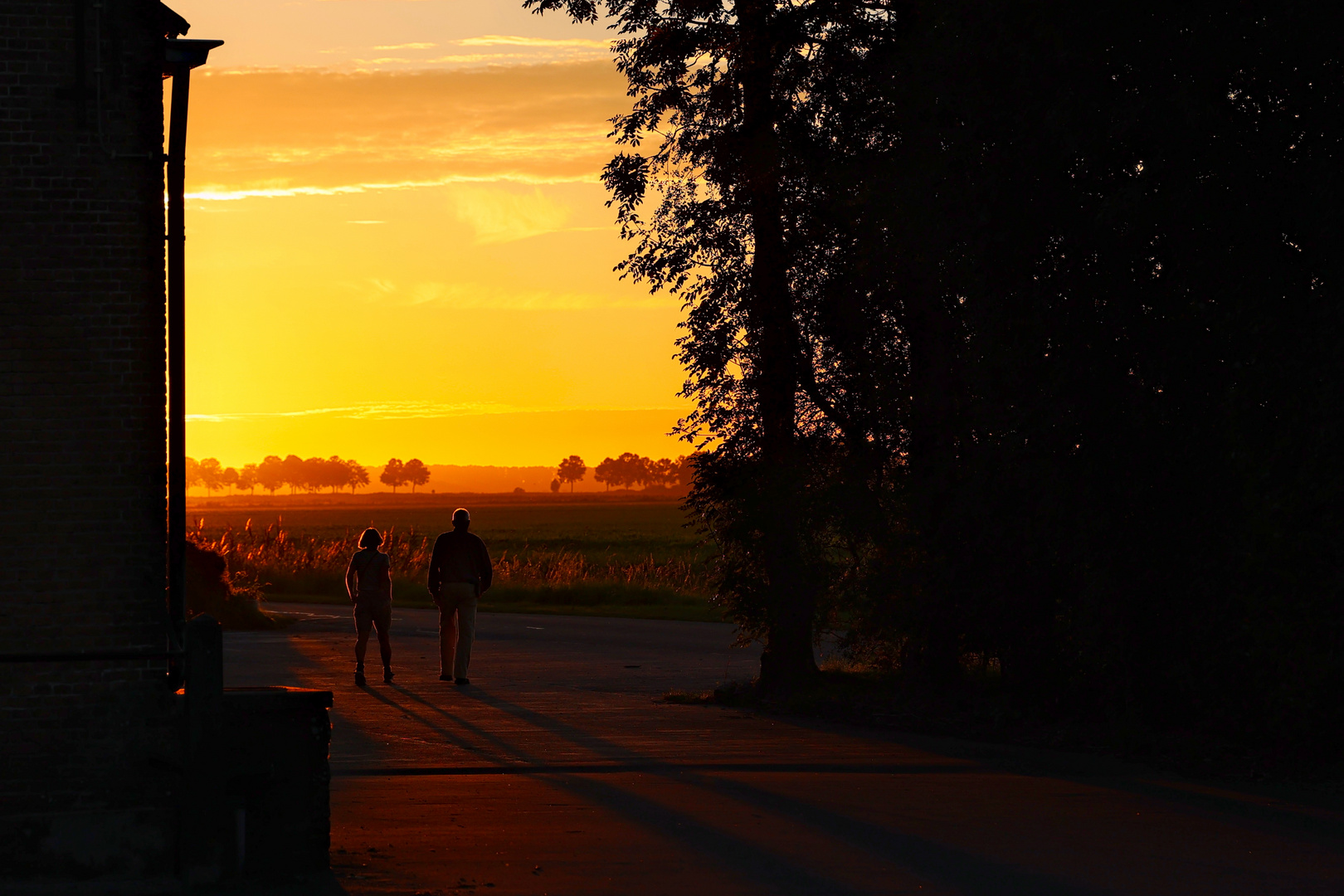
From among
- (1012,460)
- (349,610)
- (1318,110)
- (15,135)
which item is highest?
(1318,110)

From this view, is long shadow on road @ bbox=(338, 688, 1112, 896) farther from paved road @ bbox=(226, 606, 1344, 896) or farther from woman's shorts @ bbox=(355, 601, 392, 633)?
woman's shorts @ bbox=(355, 601, 392, 633)

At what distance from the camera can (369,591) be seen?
1902 cm

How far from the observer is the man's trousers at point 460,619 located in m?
18.9

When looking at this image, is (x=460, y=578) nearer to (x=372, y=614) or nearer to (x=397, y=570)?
(x=372, y=614)

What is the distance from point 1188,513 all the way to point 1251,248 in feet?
7.78

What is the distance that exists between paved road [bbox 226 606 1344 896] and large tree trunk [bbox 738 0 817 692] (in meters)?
1.43

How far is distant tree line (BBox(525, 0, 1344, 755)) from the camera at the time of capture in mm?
12273

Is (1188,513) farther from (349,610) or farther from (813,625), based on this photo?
(349,610)

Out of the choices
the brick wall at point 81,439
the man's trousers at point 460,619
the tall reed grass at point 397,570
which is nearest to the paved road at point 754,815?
the brick wall at point 81,439

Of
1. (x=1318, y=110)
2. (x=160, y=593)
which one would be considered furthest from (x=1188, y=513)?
(x=160, y=593)

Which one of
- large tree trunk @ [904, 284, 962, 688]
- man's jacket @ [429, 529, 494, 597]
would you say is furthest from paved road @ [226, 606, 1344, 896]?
man's jacket @ [429, 529, 494, 597]

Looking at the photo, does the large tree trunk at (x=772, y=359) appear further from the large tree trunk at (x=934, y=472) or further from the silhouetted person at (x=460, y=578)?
the silhouetted person at (x=460, y=578)

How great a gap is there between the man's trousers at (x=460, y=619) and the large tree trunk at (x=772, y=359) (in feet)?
12.7

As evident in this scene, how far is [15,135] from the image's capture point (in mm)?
8508
